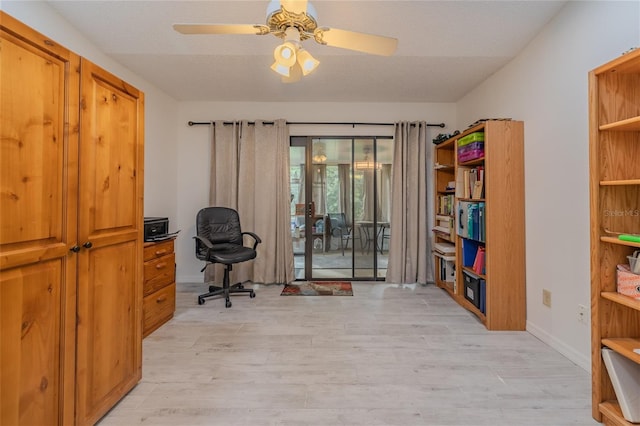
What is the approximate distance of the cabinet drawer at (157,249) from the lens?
8.02 feet

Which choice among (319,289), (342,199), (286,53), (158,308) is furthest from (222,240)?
(286,53)

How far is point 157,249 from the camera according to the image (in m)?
2.57

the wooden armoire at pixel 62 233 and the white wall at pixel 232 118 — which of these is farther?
the white wall at pixel 232 118

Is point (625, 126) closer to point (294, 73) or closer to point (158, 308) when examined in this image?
point (294, 73)

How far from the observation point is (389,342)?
7.39 feet

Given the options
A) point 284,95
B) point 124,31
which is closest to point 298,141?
point 284,95

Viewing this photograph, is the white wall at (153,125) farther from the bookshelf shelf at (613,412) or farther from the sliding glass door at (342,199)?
the bookshelf shelf at (613,412)

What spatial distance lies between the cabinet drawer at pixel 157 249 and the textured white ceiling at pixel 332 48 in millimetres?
1725

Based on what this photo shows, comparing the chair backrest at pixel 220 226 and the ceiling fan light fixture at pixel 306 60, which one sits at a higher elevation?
the ceiling fan light fixture at pixel 306 60

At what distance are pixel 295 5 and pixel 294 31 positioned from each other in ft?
0.45

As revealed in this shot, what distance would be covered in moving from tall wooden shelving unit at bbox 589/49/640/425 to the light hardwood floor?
0.44m

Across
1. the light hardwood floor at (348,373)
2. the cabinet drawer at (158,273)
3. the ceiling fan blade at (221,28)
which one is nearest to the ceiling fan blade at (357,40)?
the ceiling fan blade at (221,28)

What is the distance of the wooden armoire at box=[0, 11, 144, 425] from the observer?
3.39ft

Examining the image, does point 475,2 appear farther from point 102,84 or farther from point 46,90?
point 46,90
